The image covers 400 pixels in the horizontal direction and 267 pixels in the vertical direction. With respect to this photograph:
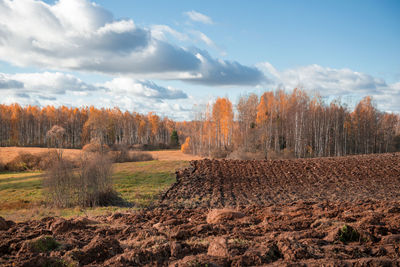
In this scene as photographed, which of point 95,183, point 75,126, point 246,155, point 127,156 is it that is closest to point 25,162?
point 127,156

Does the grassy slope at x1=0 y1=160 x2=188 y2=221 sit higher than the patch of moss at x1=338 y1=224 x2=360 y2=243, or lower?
lower

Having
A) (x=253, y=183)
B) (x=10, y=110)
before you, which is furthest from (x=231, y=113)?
(x=10, y=110)

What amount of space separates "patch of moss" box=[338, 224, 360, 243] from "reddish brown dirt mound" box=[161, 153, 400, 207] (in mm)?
7886

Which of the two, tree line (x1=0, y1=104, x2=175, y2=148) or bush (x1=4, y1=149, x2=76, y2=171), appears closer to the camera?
bush (x1=4, y1=149, x2=76, y2=171)

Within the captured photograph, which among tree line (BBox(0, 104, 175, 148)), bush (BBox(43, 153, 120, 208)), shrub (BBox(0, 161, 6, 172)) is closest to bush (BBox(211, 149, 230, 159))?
shrub (BBox(0, 161, 6, 172))

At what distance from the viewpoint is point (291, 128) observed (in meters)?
48.0

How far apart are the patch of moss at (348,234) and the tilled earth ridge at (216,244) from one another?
1.2 inches

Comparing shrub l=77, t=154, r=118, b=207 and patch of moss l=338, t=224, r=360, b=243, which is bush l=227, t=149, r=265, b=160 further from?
patch of moss l=338, t=224, r=360, b=243

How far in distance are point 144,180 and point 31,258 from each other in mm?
17458

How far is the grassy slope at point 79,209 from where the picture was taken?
14.0 meters

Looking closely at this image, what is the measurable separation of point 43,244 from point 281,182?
16.7 m

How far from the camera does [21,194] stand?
18.8 m

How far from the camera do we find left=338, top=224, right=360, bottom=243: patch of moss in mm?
7066

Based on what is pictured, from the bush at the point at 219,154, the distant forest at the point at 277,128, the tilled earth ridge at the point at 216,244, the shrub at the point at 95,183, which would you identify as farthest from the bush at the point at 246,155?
the tilled earth ridge at the point at 216,244
